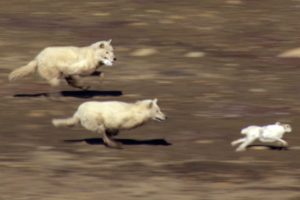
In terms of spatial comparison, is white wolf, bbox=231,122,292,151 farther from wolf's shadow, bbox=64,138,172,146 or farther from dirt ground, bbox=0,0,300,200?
wolf's shadow, bbox=64,138,172,146

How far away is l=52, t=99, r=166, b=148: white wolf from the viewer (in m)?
16.2

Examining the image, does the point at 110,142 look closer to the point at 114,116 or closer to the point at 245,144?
the point at 114,116

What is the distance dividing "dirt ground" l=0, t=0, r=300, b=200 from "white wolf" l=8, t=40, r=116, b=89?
1.38ft

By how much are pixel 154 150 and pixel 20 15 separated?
13217 millimetres

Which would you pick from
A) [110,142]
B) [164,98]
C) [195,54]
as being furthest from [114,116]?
[195,54]

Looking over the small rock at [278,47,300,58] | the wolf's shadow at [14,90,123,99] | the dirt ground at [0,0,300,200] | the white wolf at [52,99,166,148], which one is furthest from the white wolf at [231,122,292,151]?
the small rock at [278,47,300,58]

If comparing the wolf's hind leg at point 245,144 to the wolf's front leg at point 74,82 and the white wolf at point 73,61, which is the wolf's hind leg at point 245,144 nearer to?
the white wolf at point 73,61

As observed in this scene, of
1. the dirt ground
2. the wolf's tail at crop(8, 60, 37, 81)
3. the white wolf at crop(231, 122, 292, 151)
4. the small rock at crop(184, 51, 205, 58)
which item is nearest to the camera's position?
the dirt ground

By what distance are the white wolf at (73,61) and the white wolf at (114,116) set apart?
11.4ft

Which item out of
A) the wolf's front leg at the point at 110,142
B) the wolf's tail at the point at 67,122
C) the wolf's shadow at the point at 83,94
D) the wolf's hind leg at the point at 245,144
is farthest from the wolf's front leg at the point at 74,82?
the wolf's hind leg at the point at 245,144

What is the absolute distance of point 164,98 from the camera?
2044 cm

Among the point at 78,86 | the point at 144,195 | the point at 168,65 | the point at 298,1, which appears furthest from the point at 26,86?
the point at 298,1

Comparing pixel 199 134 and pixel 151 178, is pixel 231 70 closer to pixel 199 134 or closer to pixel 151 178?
pixel 199 134

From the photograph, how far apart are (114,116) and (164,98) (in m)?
4.27
